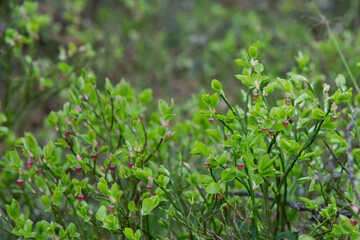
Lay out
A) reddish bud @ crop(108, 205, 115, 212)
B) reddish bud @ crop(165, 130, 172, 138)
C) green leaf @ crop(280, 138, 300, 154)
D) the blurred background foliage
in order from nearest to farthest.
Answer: green leaf @ crop(280, 138, 300, 154) → reddish bud @ crop(108, 205, 115, 212) → reddish bud @ crop(165, 130, 172, 138) → the blurred background foliage

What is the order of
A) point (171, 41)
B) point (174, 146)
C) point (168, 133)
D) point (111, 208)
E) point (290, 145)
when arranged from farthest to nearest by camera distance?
point (171, 41), point (174, 146), point (168, 133), point (111, 208), point (290, 145)

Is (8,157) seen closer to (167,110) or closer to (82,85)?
(82,85)

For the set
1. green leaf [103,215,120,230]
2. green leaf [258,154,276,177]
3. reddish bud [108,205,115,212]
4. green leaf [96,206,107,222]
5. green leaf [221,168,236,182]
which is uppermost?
green leaf [258,154,276,177]

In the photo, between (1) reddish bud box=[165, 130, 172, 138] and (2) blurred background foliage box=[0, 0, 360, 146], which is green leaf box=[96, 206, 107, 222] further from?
(2) blurred background foliage box=[0, 0, 360, 146]

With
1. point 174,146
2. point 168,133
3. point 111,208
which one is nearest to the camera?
point 111,208

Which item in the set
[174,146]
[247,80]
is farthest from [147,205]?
[174,146]

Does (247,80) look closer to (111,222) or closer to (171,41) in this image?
(111,222)

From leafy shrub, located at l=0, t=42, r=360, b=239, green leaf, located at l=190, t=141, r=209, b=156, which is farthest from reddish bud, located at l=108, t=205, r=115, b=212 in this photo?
green leaf, located at l=190, t=141, r=209, b=156

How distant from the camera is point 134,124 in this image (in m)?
1.50

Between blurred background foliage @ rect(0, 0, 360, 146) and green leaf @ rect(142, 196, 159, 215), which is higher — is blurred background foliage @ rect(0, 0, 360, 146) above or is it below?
above

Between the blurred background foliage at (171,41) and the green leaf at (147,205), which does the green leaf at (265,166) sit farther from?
the blurred background foliage at (171,41)

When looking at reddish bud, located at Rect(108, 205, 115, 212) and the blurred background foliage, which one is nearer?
reddish bud, located at Rect(108, 205, 115, 212)

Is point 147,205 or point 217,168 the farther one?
point 217,168

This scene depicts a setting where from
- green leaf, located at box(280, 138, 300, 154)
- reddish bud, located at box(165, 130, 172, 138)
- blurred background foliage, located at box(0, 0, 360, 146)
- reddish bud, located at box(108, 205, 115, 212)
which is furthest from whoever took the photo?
blurred background foliage, located at box(0, 0, 360, 146)
